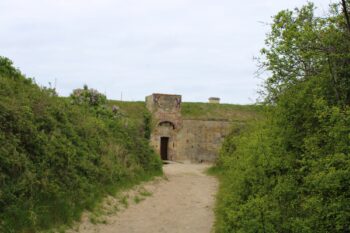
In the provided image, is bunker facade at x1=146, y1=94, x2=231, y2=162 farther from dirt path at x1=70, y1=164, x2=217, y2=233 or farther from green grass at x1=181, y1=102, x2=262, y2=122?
dirt path at x1=70, y1=164, x2=217, y2=233

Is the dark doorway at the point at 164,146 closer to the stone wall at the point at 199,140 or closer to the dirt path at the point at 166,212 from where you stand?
the stone wall at the point at 199,140

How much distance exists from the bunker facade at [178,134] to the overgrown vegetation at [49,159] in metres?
11.7

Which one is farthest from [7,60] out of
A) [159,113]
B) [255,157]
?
[159,113]

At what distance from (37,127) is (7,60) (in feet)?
11.6

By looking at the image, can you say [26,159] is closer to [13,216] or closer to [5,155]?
[5,155]

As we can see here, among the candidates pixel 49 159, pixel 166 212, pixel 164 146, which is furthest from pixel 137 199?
pixel 164 146

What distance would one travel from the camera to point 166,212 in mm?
11570

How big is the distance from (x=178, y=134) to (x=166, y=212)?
701 inches

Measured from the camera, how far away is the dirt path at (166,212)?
970 cm

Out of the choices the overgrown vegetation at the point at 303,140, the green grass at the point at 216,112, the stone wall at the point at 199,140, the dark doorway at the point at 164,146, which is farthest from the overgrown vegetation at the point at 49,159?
the green grass at the point at 216,112

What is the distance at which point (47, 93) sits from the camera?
13859 millimetres

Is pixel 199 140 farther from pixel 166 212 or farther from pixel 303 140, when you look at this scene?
pixel 303 140

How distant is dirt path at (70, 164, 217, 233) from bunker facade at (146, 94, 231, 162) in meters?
12.0

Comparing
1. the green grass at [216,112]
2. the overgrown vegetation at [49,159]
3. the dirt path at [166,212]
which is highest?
the green grass at [216,112]
